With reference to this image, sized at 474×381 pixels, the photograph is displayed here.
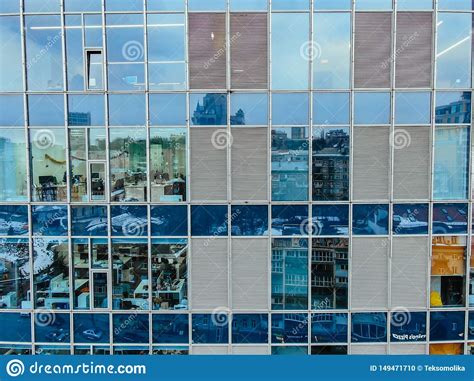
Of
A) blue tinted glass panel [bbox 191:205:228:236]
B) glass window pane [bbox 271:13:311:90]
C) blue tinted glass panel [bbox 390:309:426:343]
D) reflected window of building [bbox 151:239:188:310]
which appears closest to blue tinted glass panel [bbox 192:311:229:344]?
reflected window of building [bbox 151:239:188:310]

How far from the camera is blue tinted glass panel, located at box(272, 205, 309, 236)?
303 inches

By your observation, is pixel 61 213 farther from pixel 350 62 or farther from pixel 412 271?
pixel 412 271

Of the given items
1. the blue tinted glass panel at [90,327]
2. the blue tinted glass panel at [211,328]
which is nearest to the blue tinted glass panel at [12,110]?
the blue tinted glass panel at [90,327]

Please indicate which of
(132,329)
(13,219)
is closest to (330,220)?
(132,329)

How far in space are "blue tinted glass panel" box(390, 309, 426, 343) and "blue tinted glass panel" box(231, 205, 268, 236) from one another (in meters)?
3.46

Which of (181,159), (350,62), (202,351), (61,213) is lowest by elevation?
(202,351)

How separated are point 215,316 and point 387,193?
4623mm

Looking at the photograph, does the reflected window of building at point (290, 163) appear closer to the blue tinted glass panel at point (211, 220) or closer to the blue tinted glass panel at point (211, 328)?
the blue tinted glass panel at point (211, 220)

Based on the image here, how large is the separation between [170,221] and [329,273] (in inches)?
144

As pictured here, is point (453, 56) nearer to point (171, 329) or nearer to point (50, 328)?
point (171, 329)

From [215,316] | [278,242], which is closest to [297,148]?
[278,242]

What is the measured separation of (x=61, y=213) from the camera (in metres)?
7.73

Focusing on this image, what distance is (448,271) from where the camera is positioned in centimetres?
777

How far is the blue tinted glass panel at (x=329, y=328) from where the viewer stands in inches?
307
